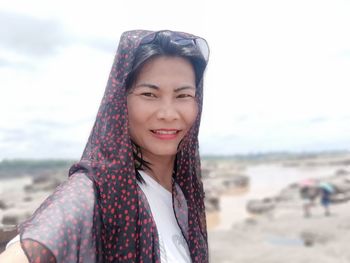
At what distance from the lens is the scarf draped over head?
1347 mm

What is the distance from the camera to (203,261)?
181 cm

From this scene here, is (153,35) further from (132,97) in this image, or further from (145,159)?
(145,159)

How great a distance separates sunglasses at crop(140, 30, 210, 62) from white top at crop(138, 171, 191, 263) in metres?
0.45

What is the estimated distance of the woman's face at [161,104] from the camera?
62.2 inches

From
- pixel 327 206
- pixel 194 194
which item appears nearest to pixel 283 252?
pixel 327 206

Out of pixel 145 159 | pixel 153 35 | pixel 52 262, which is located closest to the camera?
pixel 52 262

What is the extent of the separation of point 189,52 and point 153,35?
0.15 meters

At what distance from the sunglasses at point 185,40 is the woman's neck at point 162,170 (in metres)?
0.39

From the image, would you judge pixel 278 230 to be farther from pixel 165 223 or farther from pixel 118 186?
pixel 118 186

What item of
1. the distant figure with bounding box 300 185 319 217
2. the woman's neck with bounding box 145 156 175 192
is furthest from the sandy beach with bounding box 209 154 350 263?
the woman's neck with bounding box 145 156 175 192

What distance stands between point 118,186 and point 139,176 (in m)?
0.24

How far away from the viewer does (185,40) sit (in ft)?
5.46

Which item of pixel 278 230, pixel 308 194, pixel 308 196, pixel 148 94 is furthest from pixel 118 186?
pixel 308 194

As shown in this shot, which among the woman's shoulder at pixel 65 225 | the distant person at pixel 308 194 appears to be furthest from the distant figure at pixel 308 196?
the woman's shoulder at pixel 65 225
